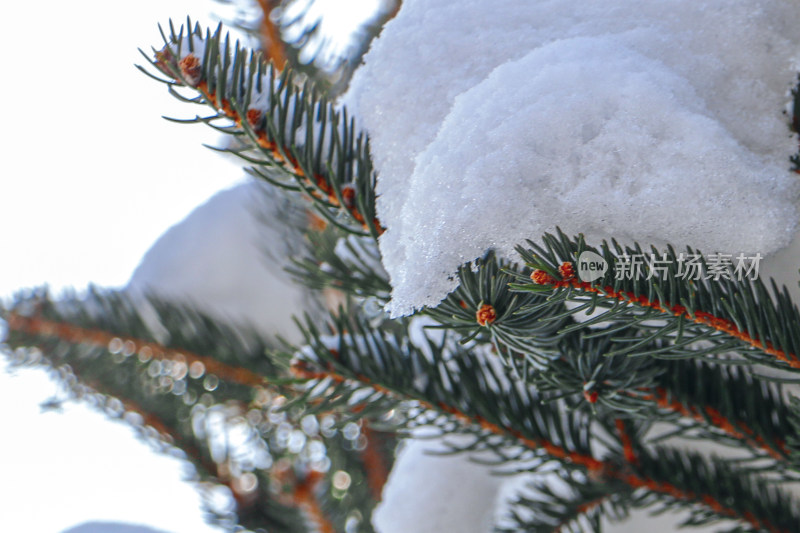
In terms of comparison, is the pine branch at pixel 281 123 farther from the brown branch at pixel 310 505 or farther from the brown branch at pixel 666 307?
the brown branch at pixel 310 505

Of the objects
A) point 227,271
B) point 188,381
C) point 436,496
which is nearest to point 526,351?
point 436,496

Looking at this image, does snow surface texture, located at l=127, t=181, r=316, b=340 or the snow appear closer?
the snow

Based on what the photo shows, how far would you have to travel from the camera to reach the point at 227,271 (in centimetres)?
126

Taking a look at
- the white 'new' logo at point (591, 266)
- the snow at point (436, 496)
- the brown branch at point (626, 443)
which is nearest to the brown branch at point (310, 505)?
the snow at point (436, 496)

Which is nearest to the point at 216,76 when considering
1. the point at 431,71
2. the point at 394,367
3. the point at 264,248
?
the point at 431,71

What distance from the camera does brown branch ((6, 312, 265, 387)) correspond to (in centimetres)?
94

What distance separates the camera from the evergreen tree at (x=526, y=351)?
0.36 m

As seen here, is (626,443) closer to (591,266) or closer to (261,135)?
(591,266)

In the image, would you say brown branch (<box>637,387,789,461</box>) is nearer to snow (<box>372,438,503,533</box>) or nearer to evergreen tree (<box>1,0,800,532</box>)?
evergreen tree (<box>1,0,800,532</box>)

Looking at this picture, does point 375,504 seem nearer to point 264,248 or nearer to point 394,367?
point 264,248

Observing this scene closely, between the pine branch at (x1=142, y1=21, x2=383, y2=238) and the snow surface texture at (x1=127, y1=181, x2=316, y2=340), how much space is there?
783mm

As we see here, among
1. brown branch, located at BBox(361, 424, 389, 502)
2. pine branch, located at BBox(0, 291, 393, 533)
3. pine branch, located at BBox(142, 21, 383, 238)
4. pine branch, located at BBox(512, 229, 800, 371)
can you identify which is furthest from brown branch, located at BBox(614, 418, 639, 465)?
brown branch, located at BBox(361, 424, 389, 502)

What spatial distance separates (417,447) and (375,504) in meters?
0.36

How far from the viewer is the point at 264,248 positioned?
44.4 inches
